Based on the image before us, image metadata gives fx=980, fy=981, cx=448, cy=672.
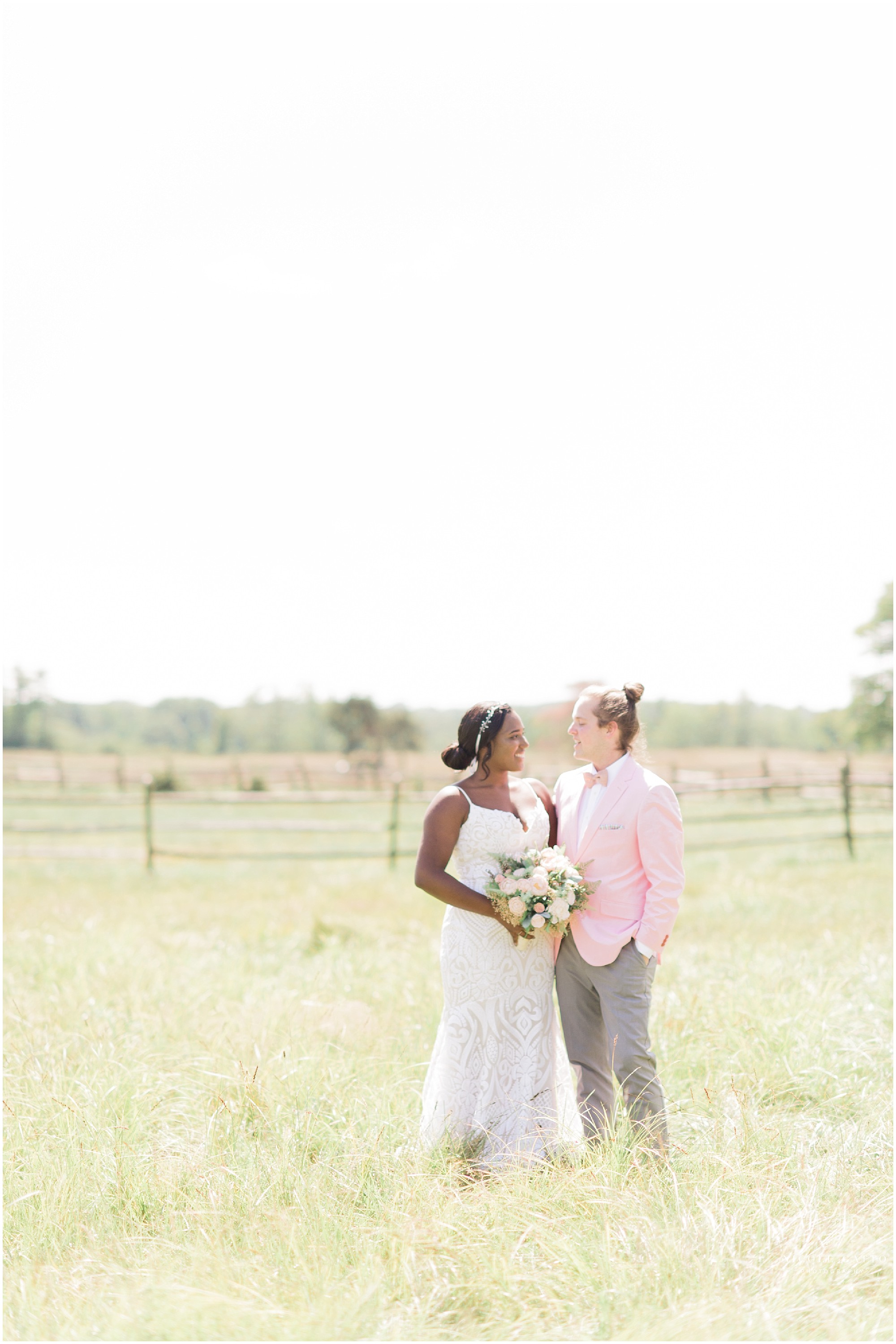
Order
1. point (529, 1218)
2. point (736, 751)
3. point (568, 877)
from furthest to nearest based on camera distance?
point (736, 751), point (568, 877), point (529, 1218)

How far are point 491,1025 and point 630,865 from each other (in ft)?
3.04

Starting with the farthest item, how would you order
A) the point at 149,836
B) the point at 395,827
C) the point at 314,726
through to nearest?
the point at 314,726 → the point at 395,827 → the point at 149,836

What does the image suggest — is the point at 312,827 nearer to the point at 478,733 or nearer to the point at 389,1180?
the point at 478,733

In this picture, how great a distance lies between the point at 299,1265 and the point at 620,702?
238 cm

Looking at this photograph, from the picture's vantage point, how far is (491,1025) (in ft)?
14.0

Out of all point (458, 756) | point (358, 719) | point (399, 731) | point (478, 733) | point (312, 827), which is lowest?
point (399, 731)

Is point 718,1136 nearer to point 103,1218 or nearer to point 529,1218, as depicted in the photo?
point 529,1218

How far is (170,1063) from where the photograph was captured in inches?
214

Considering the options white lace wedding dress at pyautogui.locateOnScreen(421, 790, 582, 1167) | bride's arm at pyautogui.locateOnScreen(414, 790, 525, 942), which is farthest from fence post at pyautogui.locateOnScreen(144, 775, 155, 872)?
bride's arm at pyautogui.locateOnScreen(414, 790, 525, 942)

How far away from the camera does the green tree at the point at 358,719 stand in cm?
8888

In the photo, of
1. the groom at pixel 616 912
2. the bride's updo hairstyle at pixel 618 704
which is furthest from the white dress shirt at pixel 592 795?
the bride's updo hairstyle at pixel 618 704

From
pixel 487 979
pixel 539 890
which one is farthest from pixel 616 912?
pixel 487 979

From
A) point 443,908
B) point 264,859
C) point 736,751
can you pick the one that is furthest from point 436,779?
point 736,751

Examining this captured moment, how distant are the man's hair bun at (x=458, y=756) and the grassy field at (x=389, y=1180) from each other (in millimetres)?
1564
